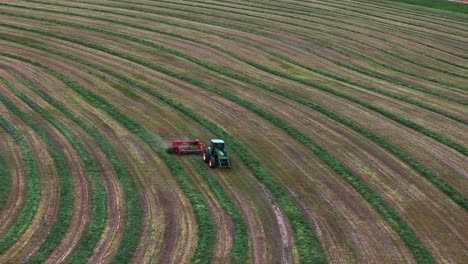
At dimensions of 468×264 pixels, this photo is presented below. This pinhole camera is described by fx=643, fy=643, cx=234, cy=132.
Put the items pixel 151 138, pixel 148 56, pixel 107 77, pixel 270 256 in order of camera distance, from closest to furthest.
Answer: pixel 270 256 → pixel 151 138 → pixel 107 77 → pixel 148 56

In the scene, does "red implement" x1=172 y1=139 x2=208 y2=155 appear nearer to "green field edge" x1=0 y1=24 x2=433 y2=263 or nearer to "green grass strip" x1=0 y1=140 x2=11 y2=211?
"green field edge" x1=0 y1=24 x2=433 y2=263

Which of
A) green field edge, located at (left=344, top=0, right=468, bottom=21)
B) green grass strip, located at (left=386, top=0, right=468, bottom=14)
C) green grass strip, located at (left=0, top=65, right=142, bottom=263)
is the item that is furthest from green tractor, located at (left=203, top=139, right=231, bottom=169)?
green grass strip, located at (left=386, top=0, right=468, bottom=14)

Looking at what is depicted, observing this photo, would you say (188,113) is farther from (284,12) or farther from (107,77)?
(284,12)

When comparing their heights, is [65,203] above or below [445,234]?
above

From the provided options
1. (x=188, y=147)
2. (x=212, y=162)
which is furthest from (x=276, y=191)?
(x=188, y=147)

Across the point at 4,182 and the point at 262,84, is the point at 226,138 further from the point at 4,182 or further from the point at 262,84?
the point at 4,182

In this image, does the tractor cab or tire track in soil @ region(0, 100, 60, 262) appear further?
the tractor cab

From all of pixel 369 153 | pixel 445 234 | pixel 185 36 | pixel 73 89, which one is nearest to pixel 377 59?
pixel 185 36
